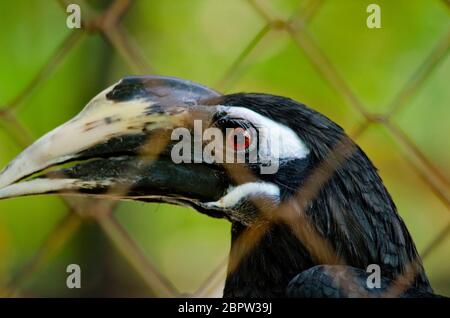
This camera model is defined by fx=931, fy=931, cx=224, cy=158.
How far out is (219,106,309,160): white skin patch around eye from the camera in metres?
1.36

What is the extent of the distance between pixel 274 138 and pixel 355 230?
19cm

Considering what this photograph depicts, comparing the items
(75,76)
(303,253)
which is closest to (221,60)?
(75,76)

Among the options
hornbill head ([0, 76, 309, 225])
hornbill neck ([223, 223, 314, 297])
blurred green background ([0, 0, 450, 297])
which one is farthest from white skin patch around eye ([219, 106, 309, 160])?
blurred green background ([0, 0, 450, 297])

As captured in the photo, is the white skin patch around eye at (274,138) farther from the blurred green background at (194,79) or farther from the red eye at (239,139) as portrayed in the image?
the blurred green background at (194,79)

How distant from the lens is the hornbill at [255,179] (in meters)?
1.29

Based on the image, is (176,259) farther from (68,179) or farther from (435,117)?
(68,179)

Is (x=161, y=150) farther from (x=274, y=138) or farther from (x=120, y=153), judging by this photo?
(x=274, y=138)

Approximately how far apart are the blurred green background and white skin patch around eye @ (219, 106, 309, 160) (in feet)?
3.68

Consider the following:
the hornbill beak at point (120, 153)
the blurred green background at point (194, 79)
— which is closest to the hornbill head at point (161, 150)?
the hornbill beak at point (120, 153)

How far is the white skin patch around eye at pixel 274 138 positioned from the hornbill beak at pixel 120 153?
0.19 ft

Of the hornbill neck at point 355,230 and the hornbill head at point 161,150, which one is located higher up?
the hornbill head at point 161,150

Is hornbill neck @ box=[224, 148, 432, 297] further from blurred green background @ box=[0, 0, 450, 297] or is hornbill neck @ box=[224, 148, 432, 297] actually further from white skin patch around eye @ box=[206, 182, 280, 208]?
blurred green background @ box=[0, 0, 450, 297]

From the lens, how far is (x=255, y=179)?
4.54 feet

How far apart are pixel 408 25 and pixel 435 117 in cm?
33
